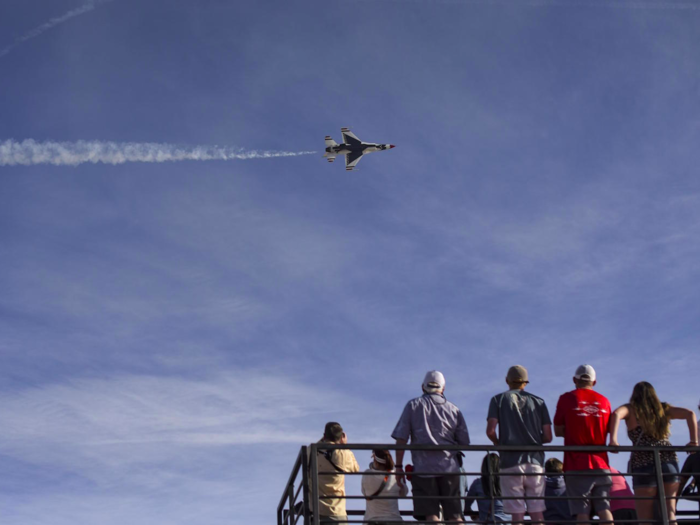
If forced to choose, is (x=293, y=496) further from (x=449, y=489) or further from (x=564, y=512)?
(x=564, y=512)

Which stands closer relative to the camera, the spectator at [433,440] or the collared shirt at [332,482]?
the spectator at [433,440]

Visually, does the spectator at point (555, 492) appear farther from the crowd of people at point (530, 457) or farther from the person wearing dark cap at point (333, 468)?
the person wearing dark cap at point (333, 468)

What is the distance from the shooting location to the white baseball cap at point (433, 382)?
9969 millimetres

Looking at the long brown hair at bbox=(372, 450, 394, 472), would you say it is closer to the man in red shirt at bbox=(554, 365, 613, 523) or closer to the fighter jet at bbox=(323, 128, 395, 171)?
the man in red shirt at bbox=(554, 365, 613, 523)

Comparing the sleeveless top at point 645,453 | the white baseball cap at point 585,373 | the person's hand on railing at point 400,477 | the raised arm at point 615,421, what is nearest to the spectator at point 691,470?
the sleeveless top at point 645,453

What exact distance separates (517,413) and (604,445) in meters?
1.06

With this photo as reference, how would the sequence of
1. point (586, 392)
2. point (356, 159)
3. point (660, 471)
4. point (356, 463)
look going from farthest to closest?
point (356, 159), point (356, 463), point (586, 392), point (660, 471)

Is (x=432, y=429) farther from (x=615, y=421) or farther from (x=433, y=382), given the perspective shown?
(x=615, y=421)

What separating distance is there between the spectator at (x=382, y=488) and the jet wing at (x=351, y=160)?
42453mm

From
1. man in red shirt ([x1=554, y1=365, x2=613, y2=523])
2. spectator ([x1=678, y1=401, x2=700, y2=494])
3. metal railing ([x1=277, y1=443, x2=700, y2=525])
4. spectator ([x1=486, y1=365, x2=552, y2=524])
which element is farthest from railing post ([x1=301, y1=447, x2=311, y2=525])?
spectator ([x1=678, y1=401, x2=700, y2=494])

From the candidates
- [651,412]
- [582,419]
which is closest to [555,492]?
[582,419]

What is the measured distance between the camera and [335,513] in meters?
10.4

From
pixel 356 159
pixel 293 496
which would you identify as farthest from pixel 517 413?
pixel 356 159

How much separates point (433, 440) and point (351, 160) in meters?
43.3
